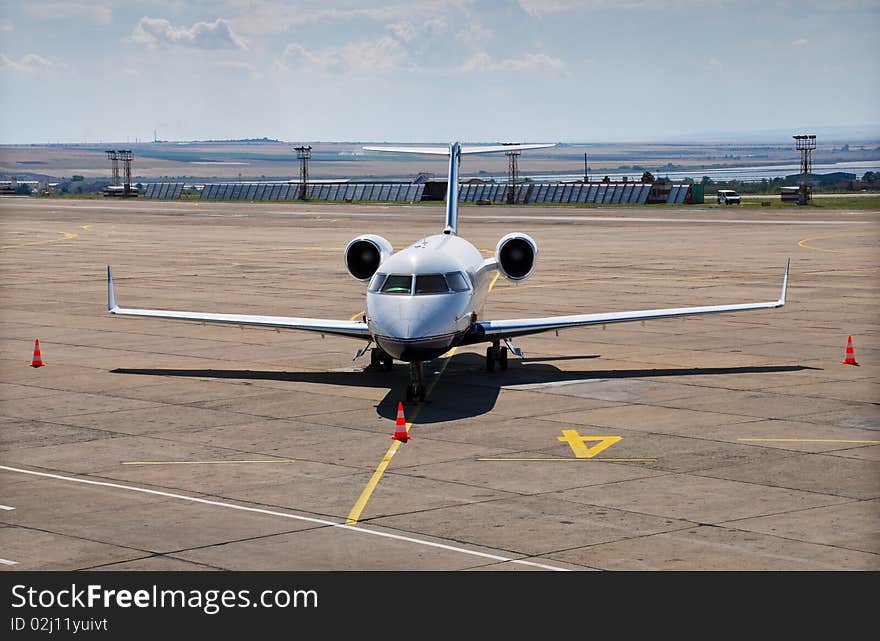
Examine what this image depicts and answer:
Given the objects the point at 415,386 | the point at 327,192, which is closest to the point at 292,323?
the point at 415,386

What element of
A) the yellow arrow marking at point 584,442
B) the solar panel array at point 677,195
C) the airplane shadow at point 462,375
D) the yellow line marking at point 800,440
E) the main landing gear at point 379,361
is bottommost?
the yellow arrow marking at point 584,442

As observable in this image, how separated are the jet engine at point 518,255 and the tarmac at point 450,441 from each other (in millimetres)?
2255

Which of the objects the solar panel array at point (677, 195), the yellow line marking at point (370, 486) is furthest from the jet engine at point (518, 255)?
the solar panel array at point (677, 195)

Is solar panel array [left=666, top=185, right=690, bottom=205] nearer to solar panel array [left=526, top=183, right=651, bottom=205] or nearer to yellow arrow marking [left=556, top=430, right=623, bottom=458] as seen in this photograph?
solar panel array [left=526, top=183, right=651, bottom=205]

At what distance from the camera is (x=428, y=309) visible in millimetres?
25578

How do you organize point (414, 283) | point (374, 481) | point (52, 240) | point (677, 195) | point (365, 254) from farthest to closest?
1. point (677, 195)
2. point (52, 240)
3. point (365, 254)
4. point (414, 283)
5. point (374, 481)

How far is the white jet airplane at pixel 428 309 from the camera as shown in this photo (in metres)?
25.3

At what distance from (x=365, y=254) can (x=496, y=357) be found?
4176 mm

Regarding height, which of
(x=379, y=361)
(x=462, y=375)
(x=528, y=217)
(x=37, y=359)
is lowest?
(x=462, y=375)

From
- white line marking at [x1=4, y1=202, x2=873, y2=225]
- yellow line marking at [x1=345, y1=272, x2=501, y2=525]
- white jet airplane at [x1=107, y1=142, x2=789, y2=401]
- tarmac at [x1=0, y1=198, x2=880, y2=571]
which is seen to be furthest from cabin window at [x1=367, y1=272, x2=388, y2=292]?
white line marking at [x1=4, y1=202, x2=873, y2=225]

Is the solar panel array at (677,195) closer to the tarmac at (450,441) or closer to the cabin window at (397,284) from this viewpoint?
the tarmac at (450,441)

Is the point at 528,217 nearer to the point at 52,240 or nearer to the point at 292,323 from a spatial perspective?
the point at 52,240
